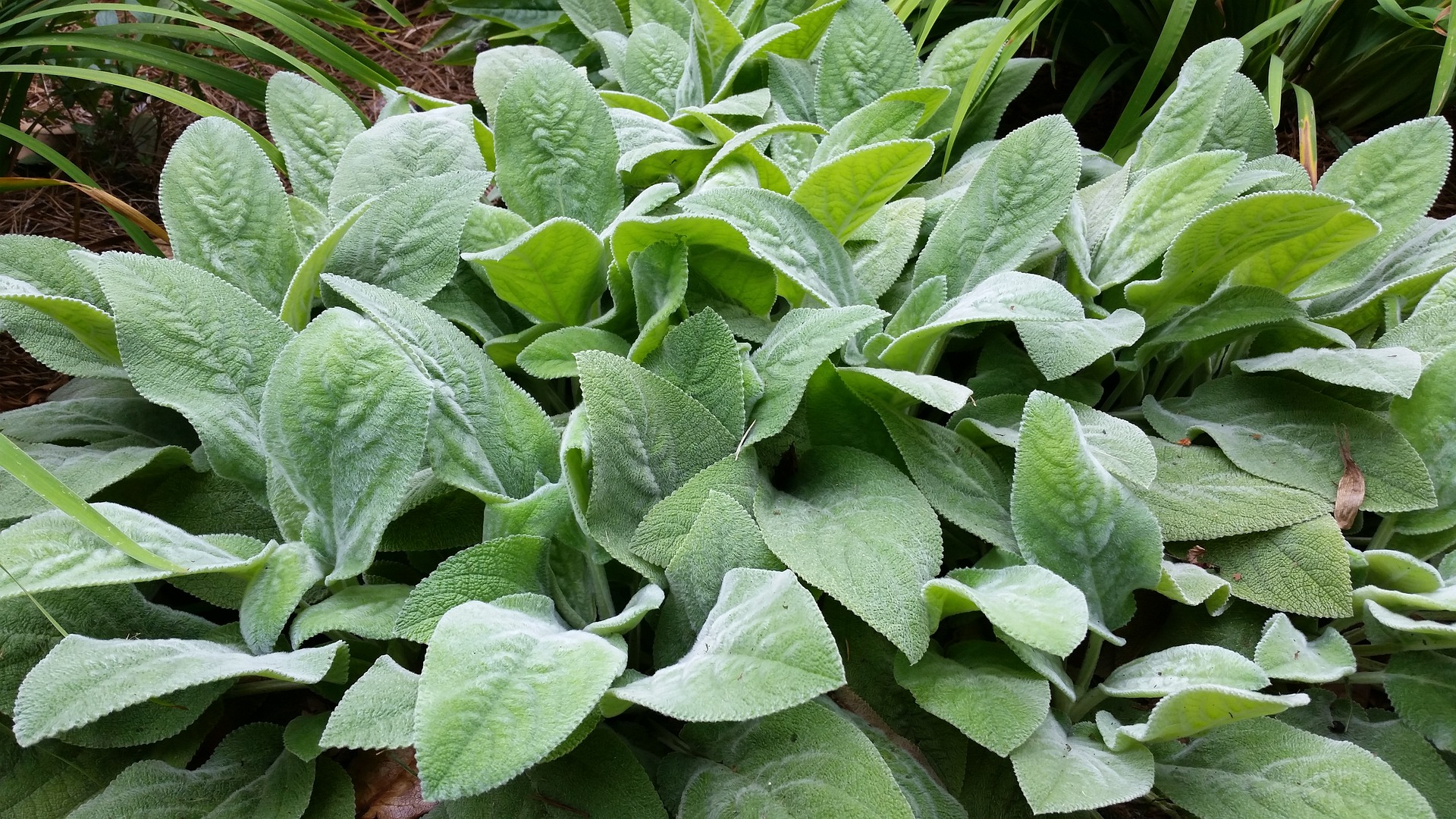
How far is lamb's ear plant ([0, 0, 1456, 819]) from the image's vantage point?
2.52 ft

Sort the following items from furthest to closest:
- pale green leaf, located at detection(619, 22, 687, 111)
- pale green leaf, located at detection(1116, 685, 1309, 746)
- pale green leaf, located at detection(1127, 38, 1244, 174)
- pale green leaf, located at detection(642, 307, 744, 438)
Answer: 1. pale green leaf, located at detection(619, 22, 687, 111)
2. pale green leaf, located at detection(1127, 38, 1244, 174)
3. pale green leaf, located at detection(642, 307, 744, 438)
4. pale green leaf, located at detection(1116, 685, 1309, 746)

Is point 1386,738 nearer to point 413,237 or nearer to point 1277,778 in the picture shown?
point 1277,778

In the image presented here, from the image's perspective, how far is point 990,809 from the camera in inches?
34.1

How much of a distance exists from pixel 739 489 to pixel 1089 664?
1.30 feet

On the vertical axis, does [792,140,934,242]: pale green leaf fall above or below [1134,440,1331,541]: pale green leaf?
above

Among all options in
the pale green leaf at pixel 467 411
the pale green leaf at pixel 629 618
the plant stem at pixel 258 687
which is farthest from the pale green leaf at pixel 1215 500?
the plant stem at pixel 258 687

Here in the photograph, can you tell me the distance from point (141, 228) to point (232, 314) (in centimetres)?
56

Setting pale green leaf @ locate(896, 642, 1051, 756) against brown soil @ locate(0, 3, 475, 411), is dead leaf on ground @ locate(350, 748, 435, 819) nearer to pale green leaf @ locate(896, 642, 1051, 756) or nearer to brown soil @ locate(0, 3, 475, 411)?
pale green leaf @ locate(896, 642, 1051, 756)

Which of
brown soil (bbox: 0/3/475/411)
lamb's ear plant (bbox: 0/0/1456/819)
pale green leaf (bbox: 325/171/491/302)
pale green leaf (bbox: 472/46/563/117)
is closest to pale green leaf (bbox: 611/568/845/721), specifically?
lamb's ear plant (bbox: 0/0/1456/819)

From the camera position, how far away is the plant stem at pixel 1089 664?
0.92 meters

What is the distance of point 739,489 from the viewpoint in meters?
0.89

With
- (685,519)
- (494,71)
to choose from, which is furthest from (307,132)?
(685,519)

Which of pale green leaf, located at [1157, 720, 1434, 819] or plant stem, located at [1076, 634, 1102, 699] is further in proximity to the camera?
plant stem, located at [1076, 634, 1102, 699]

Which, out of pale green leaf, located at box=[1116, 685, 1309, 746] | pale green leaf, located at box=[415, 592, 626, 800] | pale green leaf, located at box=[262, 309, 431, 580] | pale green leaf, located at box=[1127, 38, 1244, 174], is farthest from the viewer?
pale green leaf, located at box=[1127, 38, 1244, 174]
